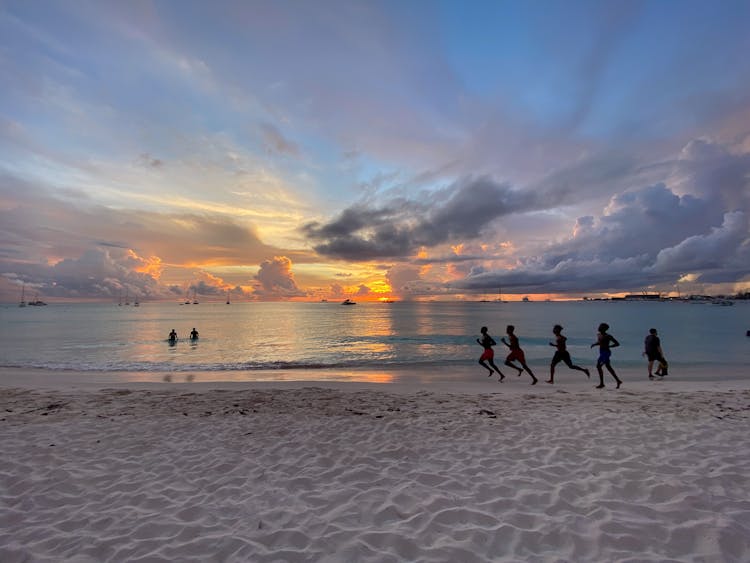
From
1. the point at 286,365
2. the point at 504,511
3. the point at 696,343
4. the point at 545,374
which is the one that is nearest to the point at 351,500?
the point at 504,511

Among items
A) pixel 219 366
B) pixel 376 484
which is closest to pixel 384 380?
pixel 219 366

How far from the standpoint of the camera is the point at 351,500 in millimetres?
4957

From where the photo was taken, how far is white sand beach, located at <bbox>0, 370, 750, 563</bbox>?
13.0 ft

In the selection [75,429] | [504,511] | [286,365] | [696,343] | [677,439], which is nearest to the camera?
[504,511]

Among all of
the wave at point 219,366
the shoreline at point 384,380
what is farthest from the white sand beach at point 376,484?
the wave at point 219,366

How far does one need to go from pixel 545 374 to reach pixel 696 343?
28.0 meters

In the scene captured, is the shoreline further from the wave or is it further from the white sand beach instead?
the white sand beach

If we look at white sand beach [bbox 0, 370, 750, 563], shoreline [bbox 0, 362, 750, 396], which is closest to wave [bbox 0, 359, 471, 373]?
shoreline [bbox 0, 362, 750, 396]

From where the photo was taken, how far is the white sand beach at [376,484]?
13.0 feet

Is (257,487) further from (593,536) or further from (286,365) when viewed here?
(286,365)

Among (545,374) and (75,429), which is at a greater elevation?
(75,429)

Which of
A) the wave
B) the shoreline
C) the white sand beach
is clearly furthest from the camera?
the wave

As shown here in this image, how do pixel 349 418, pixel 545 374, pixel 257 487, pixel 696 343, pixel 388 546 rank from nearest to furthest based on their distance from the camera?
pixel 388 546 → pixel 257 487 → pixel 349 418 → pixel 545 374 → pixel 696 343

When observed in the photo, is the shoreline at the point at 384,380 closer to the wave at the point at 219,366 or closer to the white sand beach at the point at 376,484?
the wave at the point at 219,366
